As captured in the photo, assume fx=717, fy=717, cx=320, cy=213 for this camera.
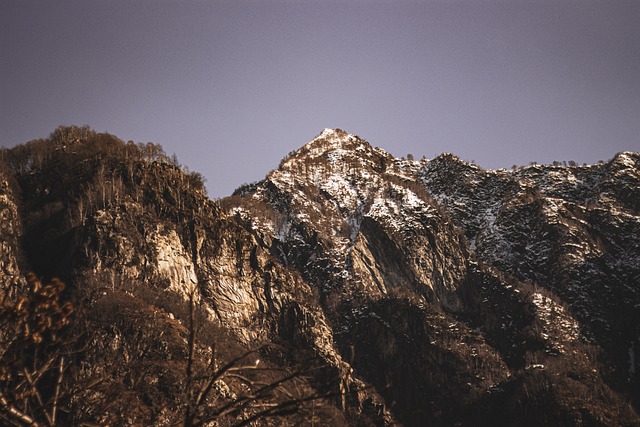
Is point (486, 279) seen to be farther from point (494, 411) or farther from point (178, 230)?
point (178, 230)

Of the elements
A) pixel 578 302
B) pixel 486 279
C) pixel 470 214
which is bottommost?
pixel 578 302

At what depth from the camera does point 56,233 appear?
104062 millimetres

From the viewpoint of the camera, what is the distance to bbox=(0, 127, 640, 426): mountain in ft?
326

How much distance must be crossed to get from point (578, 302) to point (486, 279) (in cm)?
2037

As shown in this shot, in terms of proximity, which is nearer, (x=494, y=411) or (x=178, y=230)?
(x=178, y=230)

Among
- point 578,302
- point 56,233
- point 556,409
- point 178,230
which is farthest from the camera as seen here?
point 578,302

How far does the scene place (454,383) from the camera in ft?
438

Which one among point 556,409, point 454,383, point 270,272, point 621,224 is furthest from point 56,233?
point 621,224

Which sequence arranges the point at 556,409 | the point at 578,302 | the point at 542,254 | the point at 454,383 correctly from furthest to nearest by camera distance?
the point at 542,254
the point at 578,302
the point at 454,383
the point at 556,409

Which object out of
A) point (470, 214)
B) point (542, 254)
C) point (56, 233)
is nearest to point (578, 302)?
point (542, 254)

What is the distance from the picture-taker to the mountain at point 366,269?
3915 inches

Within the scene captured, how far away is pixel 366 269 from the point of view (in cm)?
15288

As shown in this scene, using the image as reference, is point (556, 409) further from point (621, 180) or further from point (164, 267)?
point (621, 180)

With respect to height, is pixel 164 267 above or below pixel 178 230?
below
